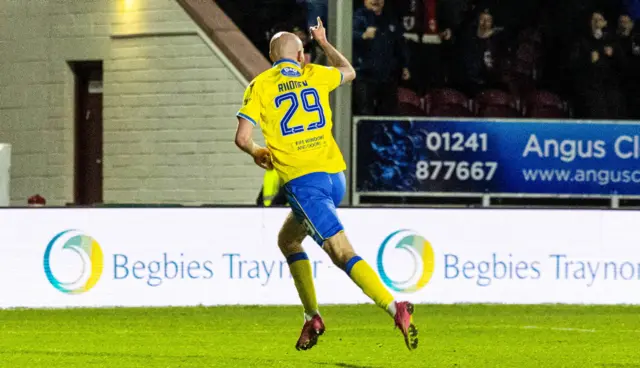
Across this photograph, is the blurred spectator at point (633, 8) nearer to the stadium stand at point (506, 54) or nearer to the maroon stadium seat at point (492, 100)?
the stadium stand at point (506, 54)

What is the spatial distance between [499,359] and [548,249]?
218 inches

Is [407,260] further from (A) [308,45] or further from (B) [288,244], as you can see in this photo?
(B) [288,244]

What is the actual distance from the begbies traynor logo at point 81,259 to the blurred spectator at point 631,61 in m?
7.14

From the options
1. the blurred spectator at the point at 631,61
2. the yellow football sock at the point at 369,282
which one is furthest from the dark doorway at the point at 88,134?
the yellow football sock at the point at 369,282

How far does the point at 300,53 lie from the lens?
28.2ft

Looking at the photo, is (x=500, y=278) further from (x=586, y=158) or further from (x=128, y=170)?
(x=128, y=170)

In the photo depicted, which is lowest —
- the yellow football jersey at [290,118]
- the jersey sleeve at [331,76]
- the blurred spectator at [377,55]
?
the yellow football jersey at [290,118]

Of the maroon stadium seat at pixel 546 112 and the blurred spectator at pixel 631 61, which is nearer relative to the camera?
the maroon stadium seat at pixel 546 112

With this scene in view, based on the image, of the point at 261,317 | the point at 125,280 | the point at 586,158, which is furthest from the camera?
the point at 586,158

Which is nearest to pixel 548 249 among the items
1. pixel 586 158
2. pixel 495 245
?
pixel 495 245

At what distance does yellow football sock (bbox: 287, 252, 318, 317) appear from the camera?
8.76m

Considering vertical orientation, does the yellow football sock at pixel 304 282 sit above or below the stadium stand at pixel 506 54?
below

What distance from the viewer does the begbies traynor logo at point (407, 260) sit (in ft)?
45.6

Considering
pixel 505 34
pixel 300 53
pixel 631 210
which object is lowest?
pixel 631 210
